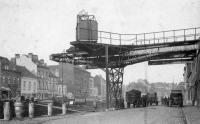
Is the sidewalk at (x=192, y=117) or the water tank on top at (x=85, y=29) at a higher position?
the water tank on top at (x=85, y=29)

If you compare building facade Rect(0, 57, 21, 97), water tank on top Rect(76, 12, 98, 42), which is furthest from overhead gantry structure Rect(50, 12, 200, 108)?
building facade Rect(0, 57, 21, 97)

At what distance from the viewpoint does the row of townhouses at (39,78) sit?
6175cm

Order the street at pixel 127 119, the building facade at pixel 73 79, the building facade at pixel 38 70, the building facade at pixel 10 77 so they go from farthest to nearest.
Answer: the building facade at pixel 73 79
the building facade at pixel 38 70
the building facade at pixel 10 77
the street at pixel 127 119

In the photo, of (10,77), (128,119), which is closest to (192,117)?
(128,119)

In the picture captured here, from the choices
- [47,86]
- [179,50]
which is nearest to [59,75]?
[47,86]

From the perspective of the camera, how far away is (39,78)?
74938mm

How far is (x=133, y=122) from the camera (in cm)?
1770

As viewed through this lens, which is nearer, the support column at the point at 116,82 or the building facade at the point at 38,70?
the support column at the point at 116,82

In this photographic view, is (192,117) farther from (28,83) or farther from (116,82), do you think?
(28,83)

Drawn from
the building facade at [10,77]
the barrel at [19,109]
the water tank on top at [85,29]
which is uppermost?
the water tank on top at [85,29]

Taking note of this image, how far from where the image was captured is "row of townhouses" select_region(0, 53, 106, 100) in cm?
6175

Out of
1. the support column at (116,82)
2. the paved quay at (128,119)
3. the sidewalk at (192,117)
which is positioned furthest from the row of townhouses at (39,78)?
the sidewalk at (192,117)

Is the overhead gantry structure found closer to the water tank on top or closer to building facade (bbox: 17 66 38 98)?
the water tank on top

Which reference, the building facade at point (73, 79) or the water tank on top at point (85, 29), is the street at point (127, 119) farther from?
the building facade at point (73, 79)
